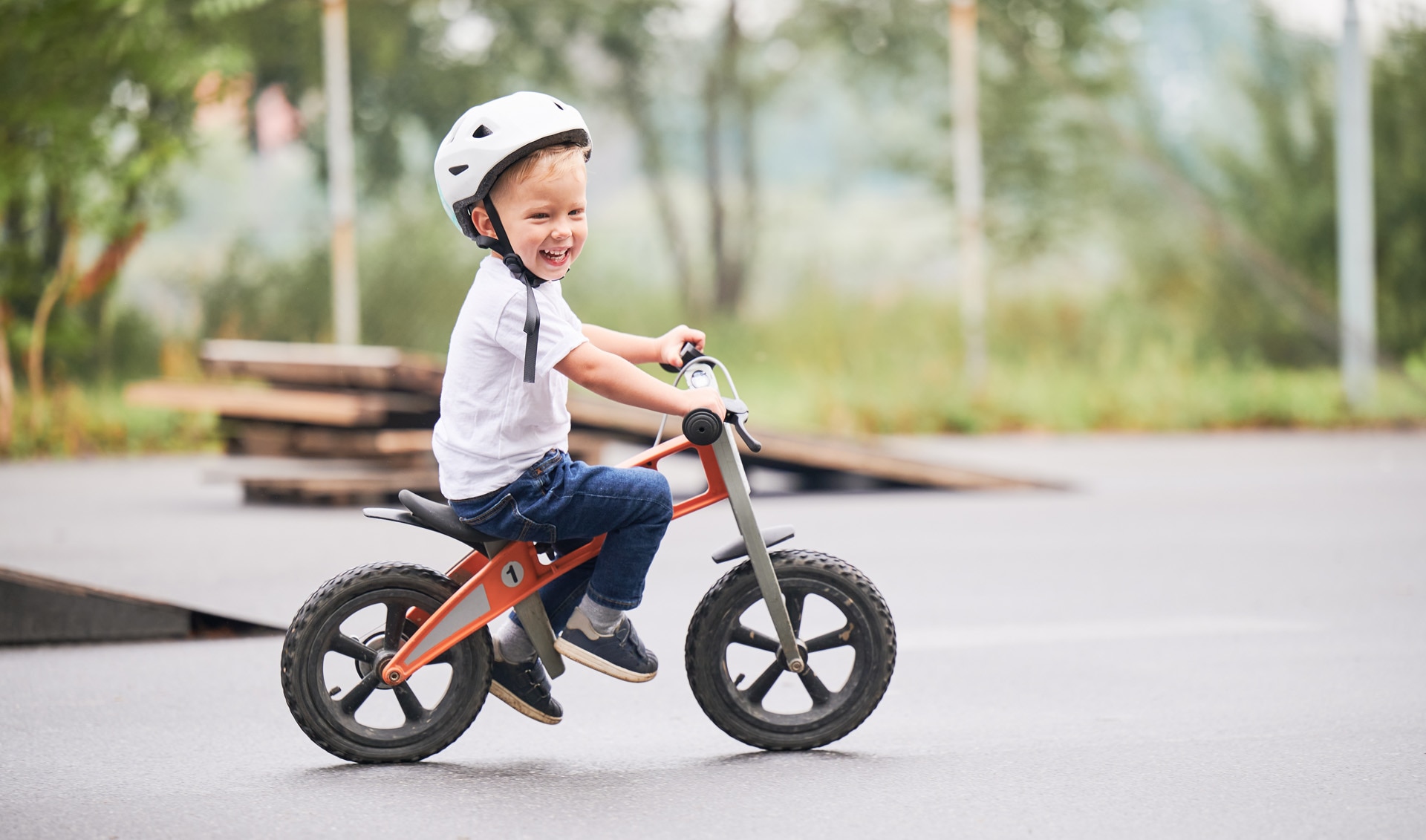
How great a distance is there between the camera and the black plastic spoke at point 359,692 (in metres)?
4.14

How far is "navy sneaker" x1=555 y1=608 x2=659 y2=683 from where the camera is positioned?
4.14 m

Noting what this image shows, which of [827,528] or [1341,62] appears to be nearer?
[827,528]

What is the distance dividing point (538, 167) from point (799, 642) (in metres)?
1.42

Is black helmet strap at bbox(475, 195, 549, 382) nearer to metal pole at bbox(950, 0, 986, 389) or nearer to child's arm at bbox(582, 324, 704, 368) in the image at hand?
child's arm at bbox(582, 324, 704, 368)

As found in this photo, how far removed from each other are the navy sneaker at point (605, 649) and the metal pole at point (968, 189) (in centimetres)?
1205

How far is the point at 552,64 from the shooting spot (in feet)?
61.4

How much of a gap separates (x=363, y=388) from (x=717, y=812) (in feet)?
23.9

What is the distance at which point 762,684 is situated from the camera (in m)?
4.30

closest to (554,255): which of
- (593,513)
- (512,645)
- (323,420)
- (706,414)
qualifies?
(706,414)

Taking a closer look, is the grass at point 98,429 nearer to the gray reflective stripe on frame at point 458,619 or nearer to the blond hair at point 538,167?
the gray reflective stripe on frame at point 458,619

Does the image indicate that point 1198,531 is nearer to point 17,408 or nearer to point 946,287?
point 946,287

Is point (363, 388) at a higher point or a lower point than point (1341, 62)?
lower

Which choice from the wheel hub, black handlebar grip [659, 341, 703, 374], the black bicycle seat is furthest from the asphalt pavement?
black handlebar grip [659, 341, 703, 374]

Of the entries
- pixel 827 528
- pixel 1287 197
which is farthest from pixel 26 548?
pixel 1287 197
